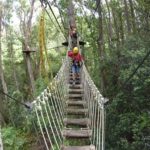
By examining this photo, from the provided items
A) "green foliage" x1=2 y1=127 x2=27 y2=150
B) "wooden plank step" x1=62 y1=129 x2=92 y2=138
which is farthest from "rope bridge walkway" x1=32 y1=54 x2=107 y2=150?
"green foliage" x1=2 y1=127 x2=27 y2=150

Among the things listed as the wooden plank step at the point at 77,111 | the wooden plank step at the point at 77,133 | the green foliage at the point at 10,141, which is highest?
the wooden plank step at the point at 77,111

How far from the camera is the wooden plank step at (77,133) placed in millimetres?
4590

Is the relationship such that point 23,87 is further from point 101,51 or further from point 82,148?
point 82,148

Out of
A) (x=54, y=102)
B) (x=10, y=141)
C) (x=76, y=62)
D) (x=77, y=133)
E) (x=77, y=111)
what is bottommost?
(x=10, y=141)

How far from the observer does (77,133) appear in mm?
4613

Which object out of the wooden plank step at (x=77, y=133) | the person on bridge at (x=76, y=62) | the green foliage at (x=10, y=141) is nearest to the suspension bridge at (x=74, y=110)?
the wooden plank step at (x=77, y=133)

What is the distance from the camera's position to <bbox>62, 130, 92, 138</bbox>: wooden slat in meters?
4.59

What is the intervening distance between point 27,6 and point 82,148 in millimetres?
16039

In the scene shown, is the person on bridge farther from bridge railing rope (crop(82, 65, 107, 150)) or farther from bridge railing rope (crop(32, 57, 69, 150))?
bridge railing rope (crop(82, 65, 107, 150))

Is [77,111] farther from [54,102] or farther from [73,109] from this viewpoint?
[54,102]

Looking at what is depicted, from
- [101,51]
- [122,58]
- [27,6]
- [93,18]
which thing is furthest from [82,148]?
[27,6]

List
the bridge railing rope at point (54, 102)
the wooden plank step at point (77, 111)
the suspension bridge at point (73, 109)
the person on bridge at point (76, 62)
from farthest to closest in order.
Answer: the person on bridge at point (76, 62), the wooden plank step at point (77, 111), the suspension bridge at point (73, 109), the bridge railing rope at point (54, 102)

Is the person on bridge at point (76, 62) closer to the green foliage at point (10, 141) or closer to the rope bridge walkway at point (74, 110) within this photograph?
the rope bridge walkway at point (74, 110)

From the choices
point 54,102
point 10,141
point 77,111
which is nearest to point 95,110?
point 77,111
